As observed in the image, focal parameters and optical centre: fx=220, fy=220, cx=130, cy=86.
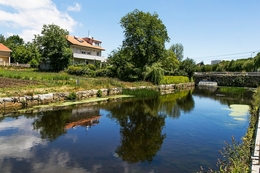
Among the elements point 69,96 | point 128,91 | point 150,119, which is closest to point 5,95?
point 69,96

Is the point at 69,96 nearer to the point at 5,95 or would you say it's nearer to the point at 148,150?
the point at 5,95

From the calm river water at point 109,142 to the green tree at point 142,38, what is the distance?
2519cm

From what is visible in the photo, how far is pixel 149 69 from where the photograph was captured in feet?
123

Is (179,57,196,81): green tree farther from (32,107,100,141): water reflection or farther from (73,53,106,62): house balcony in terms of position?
(32,107,100,141): water reflection

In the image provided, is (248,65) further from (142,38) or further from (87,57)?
(87,57)

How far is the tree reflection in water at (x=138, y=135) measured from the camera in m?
8.39

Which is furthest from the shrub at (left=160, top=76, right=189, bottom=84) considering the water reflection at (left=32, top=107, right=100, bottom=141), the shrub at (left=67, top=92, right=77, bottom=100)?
the water reflection at (left=32, top=107, right=100, bottom=141)

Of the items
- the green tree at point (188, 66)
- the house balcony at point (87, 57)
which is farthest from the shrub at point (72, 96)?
the green tree at point (188, 66)

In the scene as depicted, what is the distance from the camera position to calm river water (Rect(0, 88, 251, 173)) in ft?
24.0

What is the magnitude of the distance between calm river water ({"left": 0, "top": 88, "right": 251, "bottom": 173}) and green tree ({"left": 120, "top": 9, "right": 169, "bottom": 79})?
2519 centimetres

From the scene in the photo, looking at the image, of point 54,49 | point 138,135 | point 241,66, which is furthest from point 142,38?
point 241,66

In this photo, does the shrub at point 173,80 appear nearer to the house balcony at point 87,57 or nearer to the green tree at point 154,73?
the green tree at point 154,73

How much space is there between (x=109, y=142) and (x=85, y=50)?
4602 cm

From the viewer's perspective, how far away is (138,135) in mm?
10914
